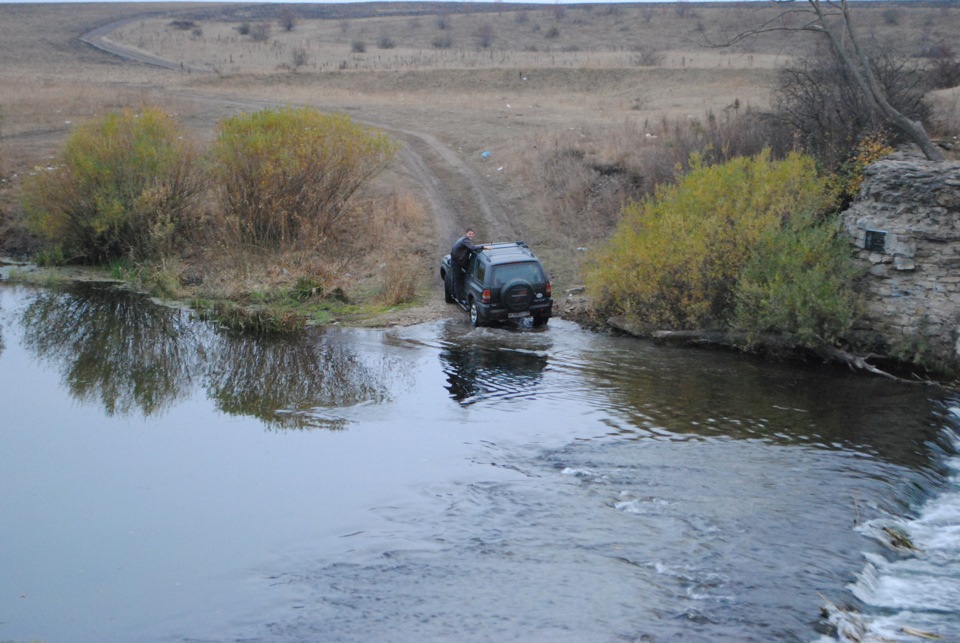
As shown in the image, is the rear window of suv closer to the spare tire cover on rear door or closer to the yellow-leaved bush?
the spare tire cover on rear door

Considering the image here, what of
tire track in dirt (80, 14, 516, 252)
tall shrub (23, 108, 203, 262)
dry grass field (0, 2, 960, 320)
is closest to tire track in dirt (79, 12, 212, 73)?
dry grass field (0, 2, 960, 320)

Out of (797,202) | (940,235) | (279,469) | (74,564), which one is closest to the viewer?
(74,564)

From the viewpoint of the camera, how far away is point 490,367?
54.2 feet

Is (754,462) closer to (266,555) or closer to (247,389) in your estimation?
(266,555)

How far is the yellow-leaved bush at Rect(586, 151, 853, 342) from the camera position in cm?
1711

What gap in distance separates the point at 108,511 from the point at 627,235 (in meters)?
11.8

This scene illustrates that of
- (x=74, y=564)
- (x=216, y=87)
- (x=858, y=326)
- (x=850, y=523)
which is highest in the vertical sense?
(x=216, y=87)

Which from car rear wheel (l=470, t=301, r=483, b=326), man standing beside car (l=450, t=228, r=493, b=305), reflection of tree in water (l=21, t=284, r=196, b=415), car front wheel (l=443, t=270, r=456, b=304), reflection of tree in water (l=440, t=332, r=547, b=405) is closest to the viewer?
reflection of tree in water (l=440, t=332, r=547, b=405)

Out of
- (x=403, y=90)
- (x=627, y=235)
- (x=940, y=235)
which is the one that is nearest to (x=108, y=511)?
(x=627, y=235)

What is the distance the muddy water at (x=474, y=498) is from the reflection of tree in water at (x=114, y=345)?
12 cm

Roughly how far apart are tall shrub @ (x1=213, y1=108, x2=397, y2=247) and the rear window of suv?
838 cm

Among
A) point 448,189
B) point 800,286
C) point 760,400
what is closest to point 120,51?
point 448,189

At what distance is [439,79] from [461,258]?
32662 mm

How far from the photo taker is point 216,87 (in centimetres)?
4797
